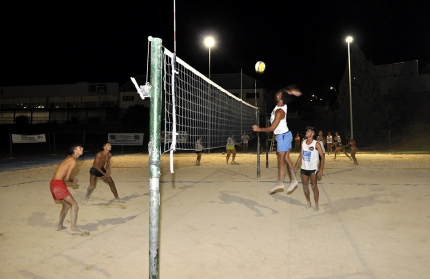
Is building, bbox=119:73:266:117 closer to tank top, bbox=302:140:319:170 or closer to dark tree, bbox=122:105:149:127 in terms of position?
dark tree, bbox=122:105:149:127

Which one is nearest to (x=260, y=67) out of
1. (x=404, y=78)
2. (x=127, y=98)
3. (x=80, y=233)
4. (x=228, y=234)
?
(x=228, y=234)

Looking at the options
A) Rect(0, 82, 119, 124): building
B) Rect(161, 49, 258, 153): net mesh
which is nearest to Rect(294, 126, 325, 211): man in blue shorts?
Rect(161, 49, 258, 153): net mesh

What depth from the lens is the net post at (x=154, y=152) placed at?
2.76 metres

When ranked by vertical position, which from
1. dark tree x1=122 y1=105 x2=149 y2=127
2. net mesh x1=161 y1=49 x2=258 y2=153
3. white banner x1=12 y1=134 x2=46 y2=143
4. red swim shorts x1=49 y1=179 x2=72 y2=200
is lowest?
red swim shorts x1=49 y1=179 x2=72 y2=200

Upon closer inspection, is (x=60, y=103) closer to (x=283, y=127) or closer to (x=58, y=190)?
(x=58, y=190)

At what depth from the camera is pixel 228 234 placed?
219 inches

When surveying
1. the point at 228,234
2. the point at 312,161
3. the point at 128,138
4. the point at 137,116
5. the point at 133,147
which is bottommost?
the point at 228,234

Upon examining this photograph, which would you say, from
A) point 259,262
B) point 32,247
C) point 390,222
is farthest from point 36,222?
point 390,222

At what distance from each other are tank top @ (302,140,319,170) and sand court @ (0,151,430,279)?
2.98ft

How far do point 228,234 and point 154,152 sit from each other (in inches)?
124

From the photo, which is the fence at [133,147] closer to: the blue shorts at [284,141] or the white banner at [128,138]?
the white banner at [128,138]

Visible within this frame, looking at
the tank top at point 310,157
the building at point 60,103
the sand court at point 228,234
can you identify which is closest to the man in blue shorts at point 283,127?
the tank top at point 310,157

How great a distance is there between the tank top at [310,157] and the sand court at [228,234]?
0.91 metres

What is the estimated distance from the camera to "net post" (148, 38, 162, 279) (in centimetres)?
276
